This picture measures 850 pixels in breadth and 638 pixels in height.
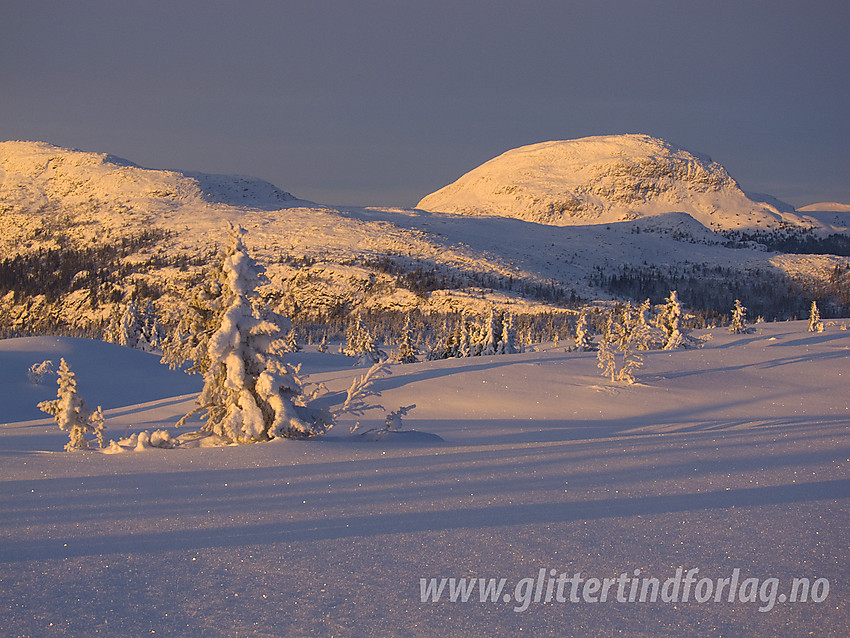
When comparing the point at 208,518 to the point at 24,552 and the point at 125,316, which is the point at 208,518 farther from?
the point at 125,316

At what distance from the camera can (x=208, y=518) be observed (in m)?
6.09

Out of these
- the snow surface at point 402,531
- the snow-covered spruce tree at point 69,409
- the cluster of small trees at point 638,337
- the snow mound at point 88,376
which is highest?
the cluster of small trees at point 638,337

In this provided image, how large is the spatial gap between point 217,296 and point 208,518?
7251mm

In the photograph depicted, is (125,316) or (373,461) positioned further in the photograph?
(125,316)

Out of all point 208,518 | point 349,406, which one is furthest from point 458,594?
point 349,406

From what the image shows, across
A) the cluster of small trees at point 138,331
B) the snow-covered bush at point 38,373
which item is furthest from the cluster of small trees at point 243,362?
the cluster of small trees at point 138,331

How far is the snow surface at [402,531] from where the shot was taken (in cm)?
421

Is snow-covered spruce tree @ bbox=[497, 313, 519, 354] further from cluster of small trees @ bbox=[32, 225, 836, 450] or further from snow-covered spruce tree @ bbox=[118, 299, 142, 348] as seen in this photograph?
snow-covered spruce tree @ bbox=[118, 299, 142, 348]

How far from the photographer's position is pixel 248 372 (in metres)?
12.2

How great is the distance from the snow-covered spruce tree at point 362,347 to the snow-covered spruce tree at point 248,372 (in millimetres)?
51485

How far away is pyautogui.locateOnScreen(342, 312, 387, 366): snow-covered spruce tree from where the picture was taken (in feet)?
219

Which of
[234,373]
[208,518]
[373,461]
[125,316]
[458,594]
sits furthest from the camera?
[125,316]

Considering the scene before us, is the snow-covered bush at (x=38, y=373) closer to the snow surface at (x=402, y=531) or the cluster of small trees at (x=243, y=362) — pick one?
the cluster of small trees at (x=243, y=362)

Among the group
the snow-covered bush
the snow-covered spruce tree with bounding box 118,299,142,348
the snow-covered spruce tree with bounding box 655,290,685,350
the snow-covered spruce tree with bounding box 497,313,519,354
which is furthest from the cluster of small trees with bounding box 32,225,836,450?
the snow-covered spruce tree with bounding box 118,299,142,348
